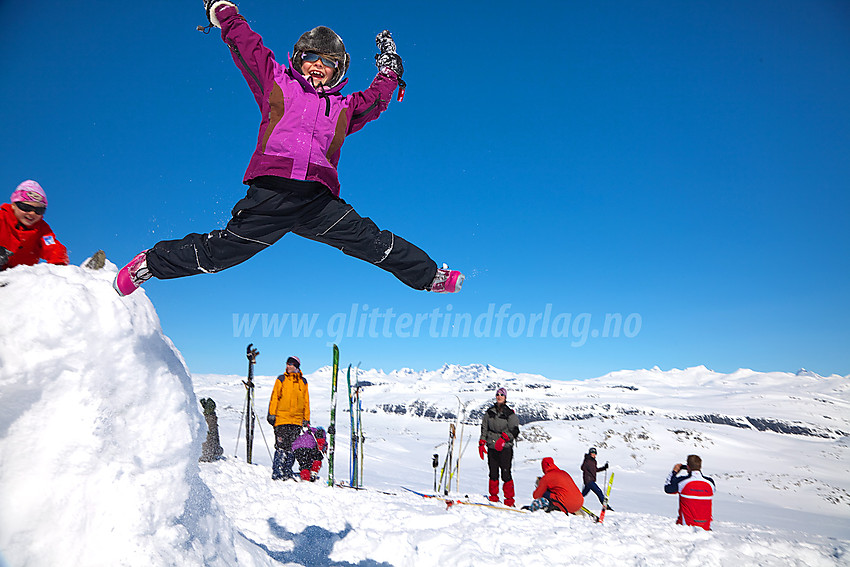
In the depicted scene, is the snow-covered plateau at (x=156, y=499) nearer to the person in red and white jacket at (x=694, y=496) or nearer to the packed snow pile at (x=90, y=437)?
the packed snow pile at (x=90, y=437)

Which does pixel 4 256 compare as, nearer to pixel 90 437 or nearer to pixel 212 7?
pixel 90 437

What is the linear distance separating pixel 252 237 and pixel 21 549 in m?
1.55

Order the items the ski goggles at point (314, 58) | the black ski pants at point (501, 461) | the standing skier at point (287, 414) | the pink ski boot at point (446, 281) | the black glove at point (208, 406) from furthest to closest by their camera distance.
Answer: the black glove at point (208, 406) → the black ski pants at point (501, 461) → the standing skier at point (287, 414) → the pink ski boot at point (446, 281) → the ski goggles at point (314, 58)

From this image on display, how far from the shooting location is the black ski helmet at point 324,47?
256 centimetres

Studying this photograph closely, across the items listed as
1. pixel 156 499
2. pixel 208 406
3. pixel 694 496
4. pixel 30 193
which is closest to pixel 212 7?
pixel 30 193

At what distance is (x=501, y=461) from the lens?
7191 millimetres

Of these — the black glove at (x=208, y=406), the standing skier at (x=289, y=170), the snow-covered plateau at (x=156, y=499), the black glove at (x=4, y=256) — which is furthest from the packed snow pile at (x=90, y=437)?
the black glove at (x=208, y=406)

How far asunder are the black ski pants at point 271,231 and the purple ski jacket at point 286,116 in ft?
0.27

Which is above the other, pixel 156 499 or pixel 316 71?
pixel 316 71

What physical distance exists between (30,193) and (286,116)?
6.57ft

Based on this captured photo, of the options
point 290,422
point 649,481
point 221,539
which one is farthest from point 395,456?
point 221,539

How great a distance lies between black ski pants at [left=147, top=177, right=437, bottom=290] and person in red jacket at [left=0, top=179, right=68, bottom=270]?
1094 millimetres

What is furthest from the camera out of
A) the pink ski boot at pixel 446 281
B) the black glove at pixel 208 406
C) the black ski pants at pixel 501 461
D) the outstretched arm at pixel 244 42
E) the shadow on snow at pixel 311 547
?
the black glove at pixel 208 406

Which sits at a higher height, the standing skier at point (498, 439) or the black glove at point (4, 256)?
the black glove at point (4, 256)
